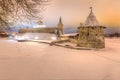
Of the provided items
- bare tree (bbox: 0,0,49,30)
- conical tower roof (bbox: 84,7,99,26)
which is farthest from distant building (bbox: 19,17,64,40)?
bare tree (bbox: 0,0,49,30)

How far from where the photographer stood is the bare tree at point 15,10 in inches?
236

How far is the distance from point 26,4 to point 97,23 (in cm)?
1776

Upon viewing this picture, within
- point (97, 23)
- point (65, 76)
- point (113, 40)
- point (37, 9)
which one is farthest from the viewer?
point (113, 40)

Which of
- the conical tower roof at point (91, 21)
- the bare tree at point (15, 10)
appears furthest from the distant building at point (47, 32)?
the bare tree at point (15, 10)

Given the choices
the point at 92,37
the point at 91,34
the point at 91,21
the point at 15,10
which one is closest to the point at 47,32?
the point at 91,21

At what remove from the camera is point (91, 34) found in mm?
22578

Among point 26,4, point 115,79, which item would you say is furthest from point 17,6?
point 115,79

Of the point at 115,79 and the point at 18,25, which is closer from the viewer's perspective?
the point at 18,25

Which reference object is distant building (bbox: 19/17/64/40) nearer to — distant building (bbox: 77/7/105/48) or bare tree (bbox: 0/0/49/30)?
distant building (bbox: 77/7/105/48)

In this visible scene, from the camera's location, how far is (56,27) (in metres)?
34.3

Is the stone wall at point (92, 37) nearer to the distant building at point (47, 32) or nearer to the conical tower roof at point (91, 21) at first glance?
the conical tower roof at point (91, 21)

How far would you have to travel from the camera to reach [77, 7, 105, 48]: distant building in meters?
22.2

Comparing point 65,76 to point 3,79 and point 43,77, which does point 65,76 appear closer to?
point 43,77

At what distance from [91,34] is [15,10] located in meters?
17.1
